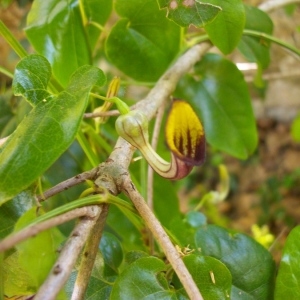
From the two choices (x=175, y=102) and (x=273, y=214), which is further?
(x=273, y=214)

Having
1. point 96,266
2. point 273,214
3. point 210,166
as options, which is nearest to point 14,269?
point 96,266

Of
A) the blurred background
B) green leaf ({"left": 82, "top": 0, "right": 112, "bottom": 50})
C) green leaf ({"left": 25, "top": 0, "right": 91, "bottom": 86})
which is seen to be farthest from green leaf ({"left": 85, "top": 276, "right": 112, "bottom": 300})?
the blurred background

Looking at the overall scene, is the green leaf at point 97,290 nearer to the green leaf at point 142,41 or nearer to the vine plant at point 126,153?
the vine plant at point 126,153

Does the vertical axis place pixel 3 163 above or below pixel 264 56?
above

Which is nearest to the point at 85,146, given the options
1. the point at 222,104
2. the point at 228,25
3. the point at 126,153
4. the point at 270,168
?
the point at 126,153

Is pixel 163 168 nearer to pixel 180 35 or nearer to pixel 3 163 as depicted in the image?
pixel 3 163

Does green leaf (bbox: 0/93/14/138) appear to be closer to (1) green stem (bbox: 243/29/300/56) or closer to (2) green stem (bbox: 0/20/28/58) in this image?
(2) green stem (bbox: 0/20/28/58)
